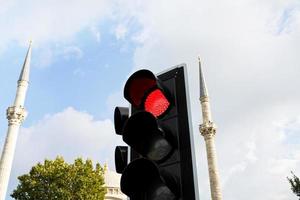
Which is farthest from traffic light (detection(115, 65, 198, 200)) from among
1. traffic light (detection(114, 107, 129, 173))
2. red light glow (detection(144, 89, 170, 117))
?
traffic light (detection(114, 107, 129, 173))

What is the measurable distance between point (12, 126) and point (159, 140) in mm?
33335

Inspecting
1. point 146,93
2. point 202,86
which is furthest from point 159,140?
point 202,86

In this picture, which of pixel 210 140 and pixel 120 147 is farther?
pixel 210 140

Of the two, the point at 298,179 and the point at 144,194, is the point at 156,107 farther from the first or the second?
the point at 298,179

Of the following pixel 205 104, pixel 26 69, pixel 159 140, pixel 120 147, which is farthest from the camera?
pixel 205 104

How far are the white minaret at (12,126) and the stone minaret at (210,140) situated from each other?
20749 mm

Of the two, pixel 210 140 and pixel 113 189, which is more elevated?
pixel 210 140

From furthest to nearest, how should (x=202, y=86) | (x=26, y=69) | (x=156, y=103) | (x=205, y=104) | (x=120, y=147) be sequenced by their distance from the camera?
(x=202, y=86)
(x=205, y=104)
(x=26, y=69)
(x=120, y=147)
(x=156, y=103)

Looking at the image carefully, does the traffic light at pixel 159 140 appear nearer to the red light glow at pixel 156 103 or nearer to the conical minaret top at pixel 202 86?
the red light glow at pixel 156 103

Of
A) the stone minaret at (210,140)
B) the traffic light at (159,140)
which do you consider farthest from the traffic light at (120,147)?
the stone minaret at (210,140)

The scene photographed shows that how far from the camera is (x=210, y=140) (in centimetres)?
3803

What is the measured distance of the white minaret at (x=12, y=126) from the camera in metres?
29.9

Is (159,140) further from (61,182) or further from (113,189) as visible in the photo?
(113,189)

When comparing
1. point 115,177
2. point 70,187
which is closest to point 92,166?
point 70,187
